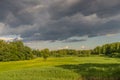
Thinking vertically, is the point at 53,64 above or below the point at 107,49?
below

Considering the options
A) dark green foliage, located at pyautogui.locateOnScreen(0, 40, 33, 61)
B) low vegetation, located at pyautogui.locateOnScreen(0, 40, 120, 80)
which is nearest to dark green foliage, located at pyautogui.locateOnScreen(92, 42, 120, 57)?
low vegetation, located at pyautogui.locateOnScreen(0, 40, 120, 80)

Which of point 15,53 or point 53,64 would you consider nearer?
point 53,64

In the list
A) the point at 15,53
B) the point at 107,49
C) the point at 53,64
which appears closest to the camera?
the point at 53,64

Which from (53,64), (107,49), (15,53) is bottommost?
(53,64)

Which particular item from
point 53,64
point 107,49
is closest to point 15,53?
point 53,64

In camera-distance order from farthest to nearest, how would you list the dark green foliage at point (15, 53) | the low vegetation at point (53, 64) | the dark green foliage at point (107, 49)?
the dark green foliage at point (107, 49) < the dark green foliage at point (15, 53) < the low vegetation at point (53, 64)

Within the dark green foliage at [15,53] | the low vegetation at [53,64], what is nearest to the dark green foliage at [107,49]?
the low vegetation at [53,64]

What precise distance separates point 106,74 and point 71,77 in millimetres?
5390

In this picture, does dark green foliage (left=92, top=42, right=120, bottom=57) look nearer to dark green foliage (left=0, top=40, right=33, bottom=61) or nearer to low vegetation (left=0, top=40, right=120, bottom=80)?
low vegetation (left=0, top=40, right=120, bottom=80)

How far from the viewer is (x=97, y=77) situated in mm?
37875

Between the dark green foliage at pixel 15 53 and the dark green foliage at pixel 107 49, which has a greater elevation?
the dark green foliage at pixel 107 49

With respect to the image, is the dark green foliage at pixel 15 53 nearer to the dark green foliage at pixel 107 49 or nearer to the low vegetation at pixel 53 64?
the low vegetation at pixel 53 64

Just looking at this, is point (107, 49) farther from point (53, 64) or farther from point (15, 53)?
point (53, 64)

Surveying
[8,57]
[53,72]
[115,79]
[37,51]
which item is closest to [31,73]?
[53,72]
